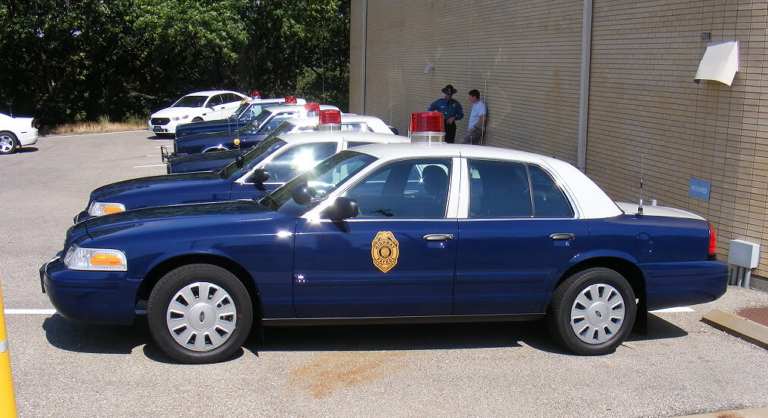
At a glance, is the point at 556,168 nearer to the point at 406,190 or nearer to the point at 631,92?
the point at 406,190

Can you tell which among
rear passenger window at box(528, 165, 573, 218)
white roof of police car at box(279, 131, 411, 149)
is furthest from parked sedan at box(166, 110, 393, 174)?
rear passenger window at box(528, 165, 573, 218)

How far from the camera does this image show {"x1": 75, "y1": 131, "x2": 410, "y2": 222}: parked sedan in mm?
8219

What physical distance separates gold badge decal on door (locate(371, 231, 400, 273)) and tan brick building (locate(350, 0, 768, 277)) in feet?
13.8

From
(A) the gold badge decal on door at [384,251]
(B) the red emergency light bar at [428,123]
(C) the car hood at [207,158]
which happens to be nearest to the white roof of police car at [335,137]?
(C) the car hood at [207,158]

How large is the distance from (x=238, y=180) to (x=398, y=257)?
136 inches

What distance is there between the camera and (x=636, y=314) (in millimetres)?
6328

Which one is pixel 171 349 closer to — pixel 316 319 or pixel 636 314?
pixel 316 319

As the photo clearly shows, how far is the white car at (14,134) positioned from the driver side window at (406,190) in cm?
1879

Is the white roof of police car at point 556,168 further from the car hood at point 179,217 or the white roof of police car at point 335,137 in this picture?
the white roof of police car at point 335,137

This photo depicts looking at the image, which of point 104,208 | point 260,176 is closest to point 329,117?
point 260,176

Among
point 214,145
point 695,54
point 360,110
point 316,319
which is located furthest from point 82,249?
point 360,110

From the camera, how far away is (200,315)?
18.0 feet

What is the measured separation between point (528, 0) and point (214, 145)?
6100 mm

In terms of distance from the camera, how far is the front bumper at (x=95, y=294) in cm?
545
